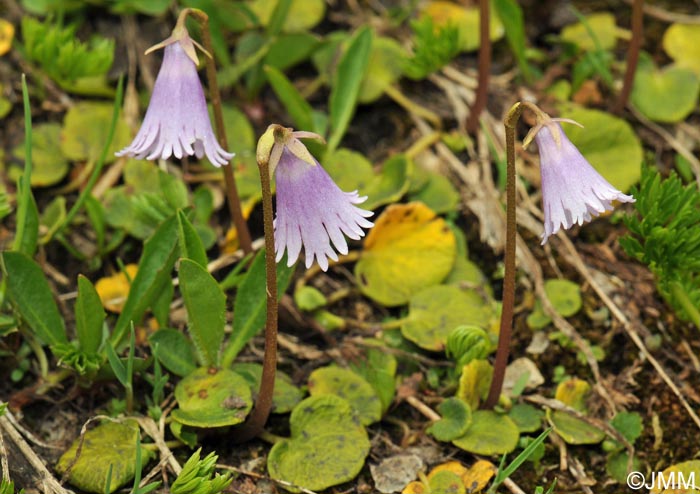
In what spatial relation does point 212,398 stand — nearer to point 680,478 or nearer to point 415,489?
point 415,489

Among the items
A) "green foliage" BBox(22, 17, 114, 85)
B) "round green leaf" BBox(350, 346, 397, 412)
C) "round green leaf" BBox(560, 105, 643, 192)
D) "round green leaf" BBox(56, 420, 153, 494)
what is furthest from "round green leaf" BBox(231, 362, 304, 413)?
"round green leaf" BBox(560, 105, 643, 192)

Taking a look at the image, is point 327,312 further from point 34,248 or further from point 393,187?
point 34,248

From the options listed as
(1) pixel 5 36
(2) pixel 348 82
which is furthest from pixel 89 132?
(2) pixel 348 82

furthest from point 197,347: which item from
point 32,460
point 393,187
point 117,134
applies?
point 117,134

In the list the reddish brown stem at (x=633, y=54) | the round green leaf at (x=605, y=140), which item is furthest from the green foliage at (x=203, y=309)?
the reddish brown stem at (x=633, y=54)

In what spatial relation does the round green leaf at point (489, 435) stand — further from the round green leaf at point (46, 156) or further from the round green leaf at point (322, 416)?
the round green leaf at point (46, 156)
